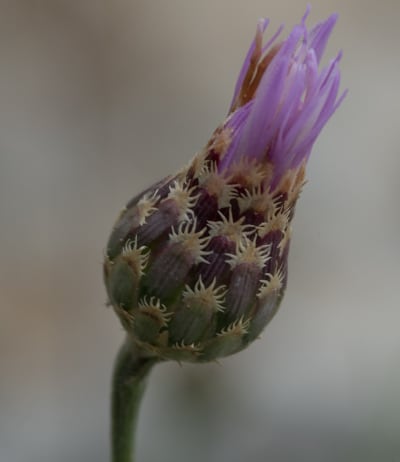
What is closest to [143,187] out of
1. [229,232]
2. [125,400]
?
[125,400]

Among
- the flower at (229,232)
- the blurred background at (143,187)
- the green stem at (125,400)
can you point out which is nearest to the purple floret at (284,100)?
the flower at (229,232)

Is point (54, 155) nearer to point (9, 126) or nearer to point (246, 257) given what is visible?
point (9, 126)

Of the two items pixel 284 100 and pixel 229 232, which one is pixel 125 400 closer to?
pixel 229 232

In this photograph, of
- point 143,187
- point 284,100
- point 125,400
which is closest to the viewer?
point 284,100

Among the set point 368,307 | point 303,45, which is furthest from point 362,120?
point 303,45

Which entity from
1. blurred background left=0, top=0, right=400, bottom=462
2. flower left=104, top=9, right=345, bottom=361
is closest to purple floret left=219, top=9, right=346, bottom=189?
flower left=104, top=9, right=345, bottom=361

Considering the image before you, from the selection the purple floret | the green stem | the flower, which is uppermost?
the purple floret

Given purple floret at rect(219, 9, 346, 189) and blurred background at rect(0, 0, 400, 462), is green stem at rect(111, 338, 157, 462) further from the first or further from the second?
blurred background at rect(0, 0, 400, 462)
